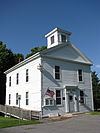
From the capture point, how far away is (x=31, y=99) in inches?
745

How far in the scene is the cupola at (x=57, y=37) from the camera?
21.8 metres

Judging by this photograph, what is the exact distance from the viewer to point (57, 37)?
21.8m

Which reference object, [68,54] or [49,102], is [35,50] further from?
[49,102]

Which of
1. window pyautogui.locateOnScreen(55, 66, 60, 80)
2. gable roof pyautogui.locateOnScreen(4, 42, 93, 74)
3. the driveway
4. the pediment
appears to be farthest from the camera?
the pediment

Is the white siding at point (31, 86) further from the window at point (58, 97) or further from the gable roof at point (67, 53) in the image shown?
the window at point (58, 97)

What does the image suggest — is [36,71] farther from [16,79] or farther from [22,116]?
[16,79]

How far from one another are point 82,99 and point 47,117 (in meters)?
5.69

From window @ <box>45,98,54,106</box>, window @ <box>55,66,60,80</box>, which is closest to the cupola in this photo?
window @ <box>55,66,60,80</box>

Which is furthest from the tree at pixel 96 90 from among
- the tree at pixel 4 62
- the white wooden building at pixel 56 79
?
the tree at pixel 4 62

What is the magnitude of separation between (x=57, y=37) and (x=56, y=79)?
6.06 meters

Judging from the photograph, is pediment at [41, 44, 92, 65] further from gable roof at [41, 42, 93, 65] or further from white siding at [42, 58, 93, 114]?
white siding at [42, 58, 93, 114]

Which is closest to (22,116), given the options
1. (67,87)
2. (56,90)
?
(56,90)

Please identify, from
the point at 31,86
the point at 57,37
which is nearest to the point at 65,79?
the point at 31,86

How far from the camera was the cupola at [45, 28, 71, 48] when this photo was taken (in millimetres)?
21797
